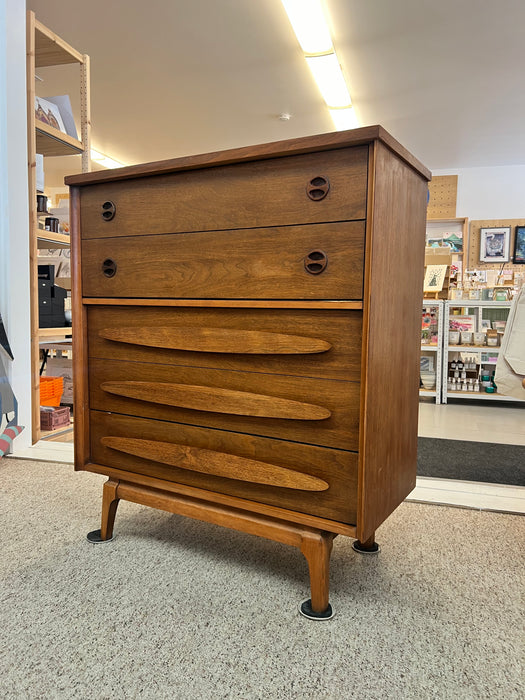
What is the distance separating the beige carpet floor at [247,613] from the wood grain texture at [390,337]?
0.76ft

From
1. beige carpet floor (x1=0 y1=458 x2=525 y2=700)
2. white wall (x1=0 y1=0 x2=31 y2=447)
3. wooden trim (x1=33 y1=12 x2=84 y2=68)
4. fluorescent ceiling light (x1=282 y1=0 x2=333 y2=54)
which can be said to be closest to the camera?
beige carpet floor (x1=0 y1=458 x2=525 y2=700)

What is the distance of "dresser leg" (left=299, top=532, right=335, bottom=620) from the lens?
1.10 metres

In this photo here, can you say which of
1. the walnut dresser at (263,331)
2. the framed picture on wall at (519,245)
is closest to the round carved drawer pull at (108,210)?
the walnut dresser at (263,331)

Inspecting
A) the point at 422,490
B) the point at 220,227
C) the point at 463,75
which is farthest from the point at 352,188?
the point at 463,75

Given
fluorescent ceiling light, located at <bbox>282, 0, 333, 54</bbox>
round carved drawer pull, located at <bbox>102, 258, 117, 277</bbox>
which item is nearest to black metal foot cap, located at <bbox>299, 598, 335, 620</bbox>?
round carved drawer pull, located at <bbox>102, 258, 117, 277</bbox>

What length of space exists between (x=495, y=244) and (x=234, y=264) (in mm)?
7331

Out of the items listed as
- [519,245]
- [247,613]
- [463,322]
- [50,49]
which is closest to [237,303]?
[247,613]

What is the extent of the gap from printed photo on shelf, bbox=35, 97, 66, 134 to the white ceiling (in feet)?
3.53

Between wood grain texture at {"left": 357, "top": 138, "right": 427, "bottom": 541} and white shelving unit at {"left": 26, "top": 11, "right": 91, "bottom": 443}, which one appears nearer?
wood grain texture at {"left": 357, "top": 138, "right": 427, "bottom": 541}

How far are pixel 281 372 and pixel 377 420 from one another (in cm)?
24

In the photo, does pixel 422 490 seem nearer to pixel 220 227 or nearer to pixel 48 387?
pixel 220 227

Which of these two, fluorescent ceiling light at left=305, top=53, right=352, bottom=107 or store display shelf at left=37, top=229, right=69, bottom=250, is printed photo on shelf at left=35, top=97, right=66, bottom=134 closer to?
store display shelf at left=37, top=229, right=69, bottom=250

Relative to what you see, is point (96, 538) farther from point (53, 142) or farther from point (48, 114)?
point (48, 114)

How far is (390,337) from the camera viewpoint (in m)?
1.12
